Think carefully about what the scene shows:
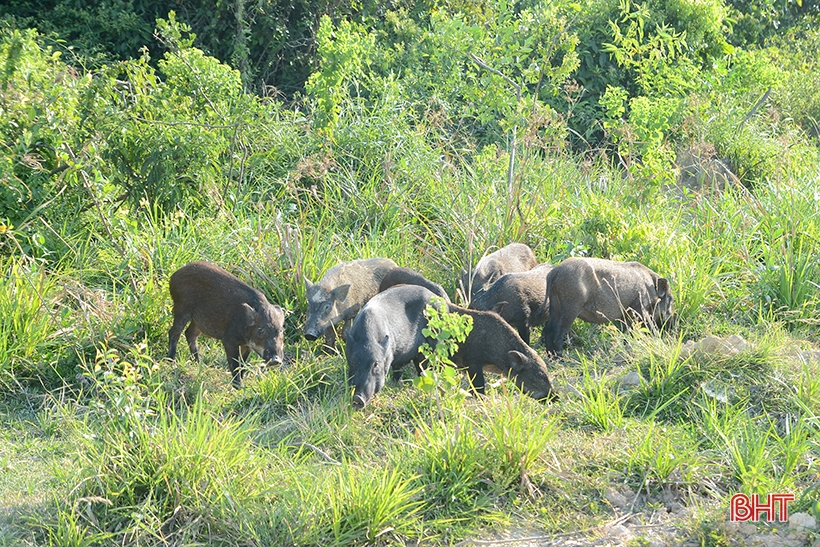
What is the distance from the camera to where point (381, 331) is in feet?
21.0

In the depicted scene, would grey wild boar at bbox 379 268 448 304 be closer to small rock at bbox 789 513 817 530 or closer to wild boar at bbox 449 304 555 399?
wild boar at bbox 449 304 555 399

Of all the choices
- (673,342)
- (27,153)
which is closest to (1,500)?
(27,153)

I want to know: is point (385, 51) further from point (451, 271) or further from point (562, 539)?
point (562, 539)

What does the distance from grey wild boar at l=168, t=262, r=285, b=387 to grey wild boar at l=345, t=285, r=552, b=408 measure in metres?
0.73

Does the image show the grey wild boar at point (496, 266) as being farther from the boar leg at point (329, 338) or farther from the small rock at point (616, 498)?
the small rock at point (616, 498)

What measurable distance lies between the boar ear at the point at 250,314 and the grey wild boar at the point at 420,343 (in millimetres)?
786

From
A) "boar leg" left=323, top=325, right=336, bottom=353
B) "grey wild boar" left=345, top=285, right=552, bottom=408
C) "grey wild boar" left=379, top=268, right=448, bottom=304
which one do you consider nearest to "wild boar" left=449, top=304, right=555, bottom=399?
"grey wild boar" left=345, top=285, right=552, bottom=408

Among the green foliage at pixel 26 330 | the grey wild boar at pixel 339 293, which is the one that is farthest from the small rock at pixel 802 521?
the green foliage at pixel 26 330

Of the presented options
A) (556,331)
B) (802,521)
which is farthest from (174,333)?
(802,521)

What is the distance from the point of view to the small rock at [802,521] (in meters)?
5.29

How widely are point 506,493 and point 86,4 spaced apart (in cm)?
960

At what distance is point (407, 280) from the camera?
7516 mm

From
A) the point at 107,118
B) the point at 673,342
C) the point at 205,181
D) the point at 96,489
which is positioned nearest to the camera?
the point at 96,489

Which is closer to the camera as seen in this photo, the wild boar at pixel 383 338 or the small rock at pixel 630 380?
the wild boar at pixel 383 338
